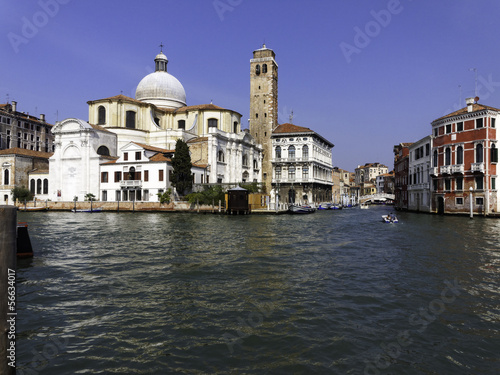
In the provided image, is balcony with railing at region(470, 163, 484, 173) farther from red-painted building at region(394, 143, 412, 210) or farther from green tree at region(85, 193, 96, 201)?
green tree at region(85, 193, 96, 201)

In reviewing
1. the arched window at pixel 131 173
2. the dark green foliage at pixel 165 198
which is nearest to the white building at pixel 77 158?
the arched window at pixel 131 173

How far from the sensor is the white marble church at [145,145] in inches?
1763

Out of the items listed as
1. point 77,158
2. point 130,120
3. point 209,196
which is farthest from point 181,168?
point 130,120

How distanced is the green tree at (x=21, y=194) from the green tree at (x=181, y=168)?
2136 centimetres

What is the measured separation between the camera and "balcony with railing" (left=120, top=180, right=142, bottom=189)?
144ft

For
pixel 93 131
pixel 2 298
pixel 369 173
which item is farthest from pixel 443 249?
pixel 369 173

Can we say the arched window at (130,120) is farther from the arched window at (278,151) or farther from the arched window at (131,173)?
the arched window at (278,151)

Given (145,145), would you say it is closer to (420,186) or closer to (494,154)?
(420,186)

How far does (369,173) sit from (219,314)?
147 m

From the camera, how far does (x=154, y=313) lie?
6.94 meters

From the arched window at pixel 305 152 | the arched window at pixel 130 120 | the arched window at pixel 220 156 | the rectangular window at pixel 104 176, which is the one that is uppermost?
→ the arched window at pixel 130 120

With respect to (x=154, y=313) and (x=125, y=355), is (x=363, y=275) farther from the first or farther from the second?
(x=125, y=355)

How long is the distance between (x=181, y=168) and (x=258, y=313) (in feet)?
120

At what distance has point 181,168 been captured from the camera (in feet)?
139
